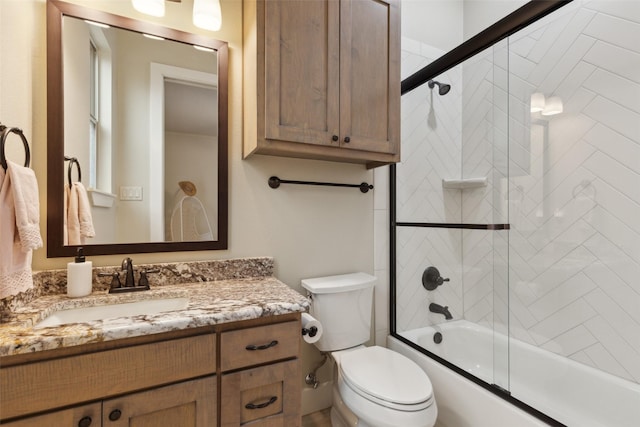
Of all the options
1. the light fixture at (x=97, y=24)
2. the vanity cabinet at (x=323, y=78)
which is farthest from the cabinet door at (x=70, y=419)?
the light fixture at (x=97, y=24)

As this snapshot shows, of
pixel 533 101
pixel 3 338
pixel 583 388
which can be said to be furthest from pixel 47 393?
pixel 533 101

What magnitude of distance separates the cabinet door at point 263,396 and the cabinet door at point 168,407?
5 cm

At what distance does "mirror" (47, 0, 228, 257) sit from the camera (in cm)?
120

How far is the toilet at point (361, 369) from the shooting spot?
114cm

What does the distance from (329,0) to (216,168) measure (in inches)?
36.9

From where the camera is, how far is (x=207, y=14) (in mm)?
1352

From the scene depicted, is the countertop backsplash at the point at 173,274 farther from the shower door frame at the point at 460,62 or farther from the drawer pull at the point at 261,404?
the shower door frame at the point at 460,62

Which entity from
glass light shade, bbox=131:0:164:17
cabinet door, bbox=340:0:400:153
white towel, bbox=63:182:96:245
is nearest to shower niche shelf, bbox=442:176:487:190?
cabinet door, bbox=340:0:400:153

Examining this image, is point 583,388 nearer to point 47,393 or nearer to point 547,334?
point 547,334

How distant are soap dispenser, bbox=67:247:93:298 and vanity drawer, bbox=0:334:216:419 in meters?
0.42

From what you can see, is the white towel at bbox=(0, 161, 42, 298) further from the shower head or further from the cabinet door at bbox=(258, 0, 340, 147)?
the shower head

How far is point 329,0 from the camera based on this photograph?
1358mm

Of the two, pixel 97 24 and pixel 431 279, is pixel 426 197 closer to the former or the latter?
pixel 431 279

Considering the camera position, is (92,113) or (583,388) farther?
(583,388)
